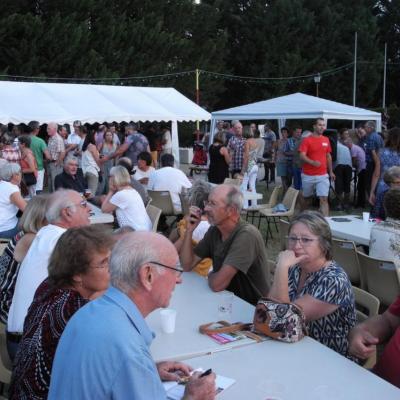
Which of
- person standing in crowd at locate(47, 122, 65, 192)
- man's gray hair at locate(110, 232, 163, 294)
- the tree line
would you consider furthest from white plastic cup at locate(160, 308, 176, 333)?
the tree line

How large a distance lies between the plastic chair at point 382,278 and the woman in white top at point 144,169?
458 cm

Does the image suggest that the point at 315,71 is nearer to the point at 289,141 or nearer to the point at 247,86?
the point at 247,86

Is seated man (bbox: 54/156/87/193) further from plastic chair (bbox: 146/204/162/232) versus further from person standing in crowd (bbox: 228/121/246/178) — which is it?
person standing in crowd (bbox: 228/121/246/178)

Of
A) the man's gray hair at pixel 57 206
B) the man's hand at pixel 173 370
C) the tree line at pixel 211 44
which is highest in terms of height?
the tree line at pixel 211 44

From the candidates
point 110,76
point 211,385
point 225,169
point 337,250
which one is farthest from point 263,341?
point 110,76

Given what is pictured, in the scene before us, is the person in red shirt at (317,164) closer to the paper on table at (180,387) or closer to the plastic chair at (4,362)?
the plastic chair at (4,362)

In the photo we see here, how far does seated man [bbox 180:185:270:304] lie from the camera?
315 centimetres

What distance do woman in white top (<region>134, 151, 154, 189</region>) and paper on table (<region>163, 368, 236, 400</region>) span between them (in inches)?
239

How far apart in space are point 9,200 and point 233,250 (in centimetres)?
323

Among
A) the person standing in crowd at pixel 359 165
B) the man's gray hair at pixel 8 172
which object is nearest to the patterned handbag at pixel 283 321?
the man's gray hair at pixel 8 172

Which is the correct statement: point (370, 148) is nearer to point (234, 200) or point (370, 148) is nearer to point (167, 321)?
point (234, 200)

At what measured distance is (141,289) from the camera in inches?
63.1

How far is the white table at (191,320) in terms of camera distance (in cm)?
230

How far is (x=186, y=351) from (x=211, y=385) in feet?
1.83
